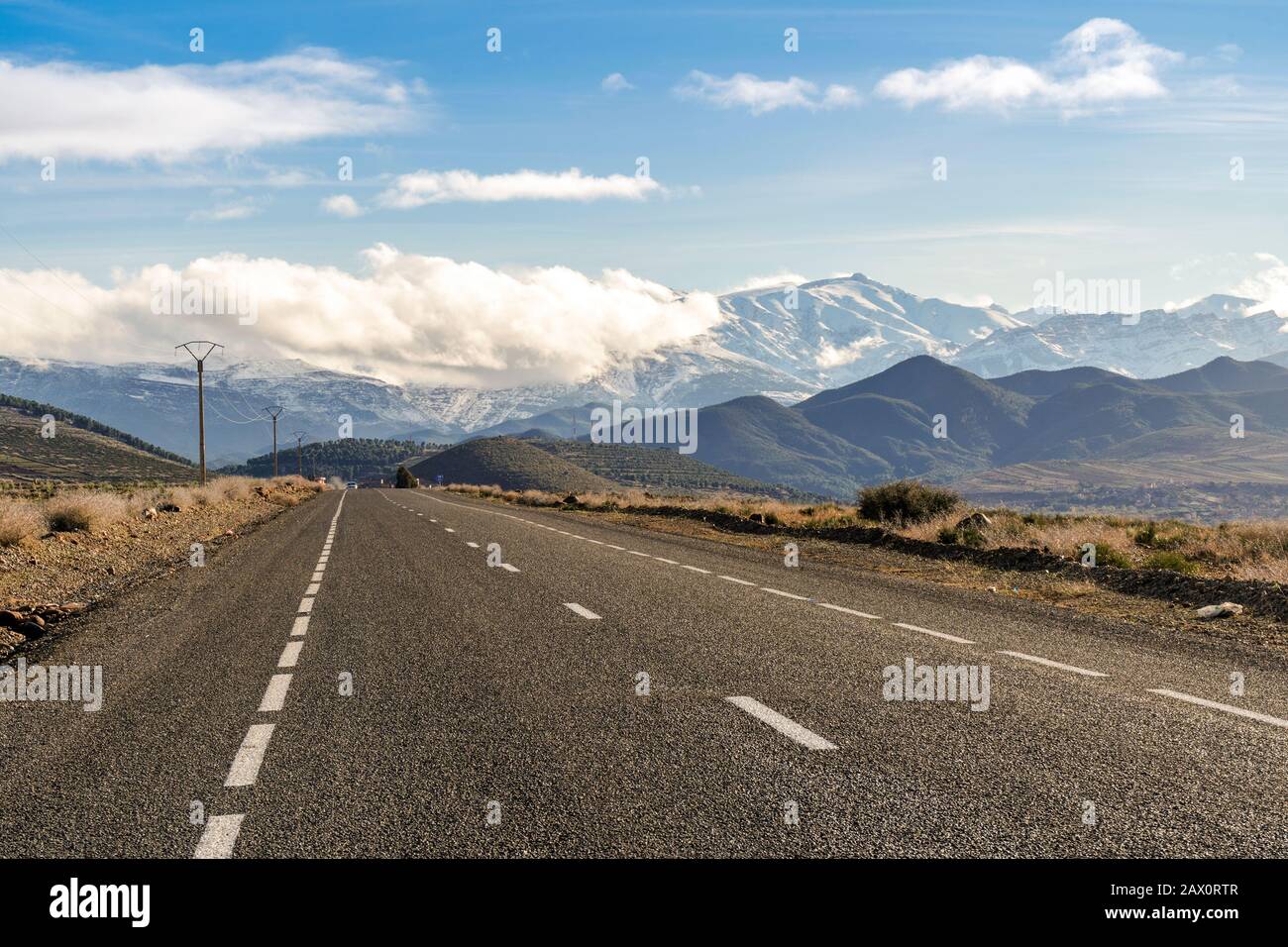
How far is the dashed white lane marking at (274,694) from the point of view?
7434 mm

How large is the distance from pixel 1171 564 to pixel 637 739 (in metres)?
15.0

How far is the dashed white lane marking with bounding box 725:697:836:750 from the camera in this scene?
20.4 feet

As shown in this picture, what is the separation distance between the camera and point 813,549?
948 inches

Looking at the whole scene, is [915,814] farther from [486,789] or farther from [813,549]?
[813,549]

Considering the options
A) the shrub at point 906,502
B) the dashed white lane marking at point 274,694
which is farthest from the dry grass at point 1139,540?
the dashed white lane marking at point 274,694

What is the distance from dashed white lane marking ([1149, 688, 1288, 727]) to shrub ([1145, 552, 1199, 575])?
1053cm

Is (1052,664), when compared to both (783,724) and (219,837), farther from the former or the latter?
(219,837)

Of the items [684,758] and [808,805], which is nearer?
[808,805]

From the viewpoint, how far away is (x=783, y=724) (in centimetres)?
669

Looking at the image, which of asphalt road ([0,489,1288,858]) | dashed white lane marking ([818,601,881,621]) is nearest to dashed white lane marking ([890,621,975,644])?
asphalt road ([0,489,1288,858])
